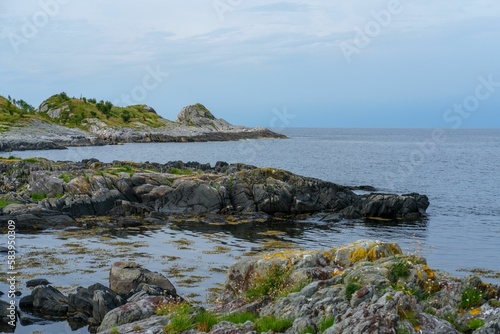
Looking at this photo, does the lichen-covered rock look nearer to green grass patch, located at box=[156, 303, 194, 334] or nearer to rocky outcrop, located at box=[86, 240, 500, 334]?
rocky outcrop, located at box=[86, 240, 500, 334]

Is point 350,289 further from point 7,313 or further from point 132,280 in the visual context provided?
point 7,313

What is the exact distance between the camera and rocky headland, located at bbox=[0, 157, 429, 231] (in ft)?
165

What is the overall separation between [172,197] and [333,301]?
41.5 m

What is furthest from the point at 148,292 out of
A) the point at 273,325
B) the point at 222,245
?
the point at 222,245

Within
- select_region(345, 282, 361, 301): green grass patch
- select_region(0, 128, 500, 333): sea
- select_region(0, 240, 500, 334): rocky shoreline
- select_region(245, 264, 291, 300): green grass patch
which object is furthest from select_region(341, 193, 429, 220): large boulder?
select_region(345, 282, 361, 301): green grass patch

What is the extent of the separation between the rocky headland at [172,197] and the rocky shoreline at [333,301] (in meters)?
29.5

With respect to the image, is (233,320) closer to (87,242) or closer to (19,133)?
(87,242)

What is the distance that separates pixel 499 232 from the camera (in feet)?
163

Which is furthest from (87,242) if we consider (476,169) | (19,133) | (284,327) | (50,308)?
(19,133)

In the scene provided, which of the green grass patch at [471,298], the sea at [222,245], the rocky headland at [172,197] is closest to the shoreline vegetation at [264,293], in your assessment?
the green grass patch at [471,298]

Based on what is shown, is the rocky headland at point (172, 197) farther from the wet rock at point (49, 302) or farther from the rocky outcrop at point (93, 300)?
the wet rock at point (49, 302)

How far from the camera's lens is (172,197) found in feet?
179

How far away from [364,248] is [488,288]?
500cm

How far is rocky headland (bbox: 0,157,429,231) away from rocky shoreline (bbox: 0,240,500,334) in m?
29.5
